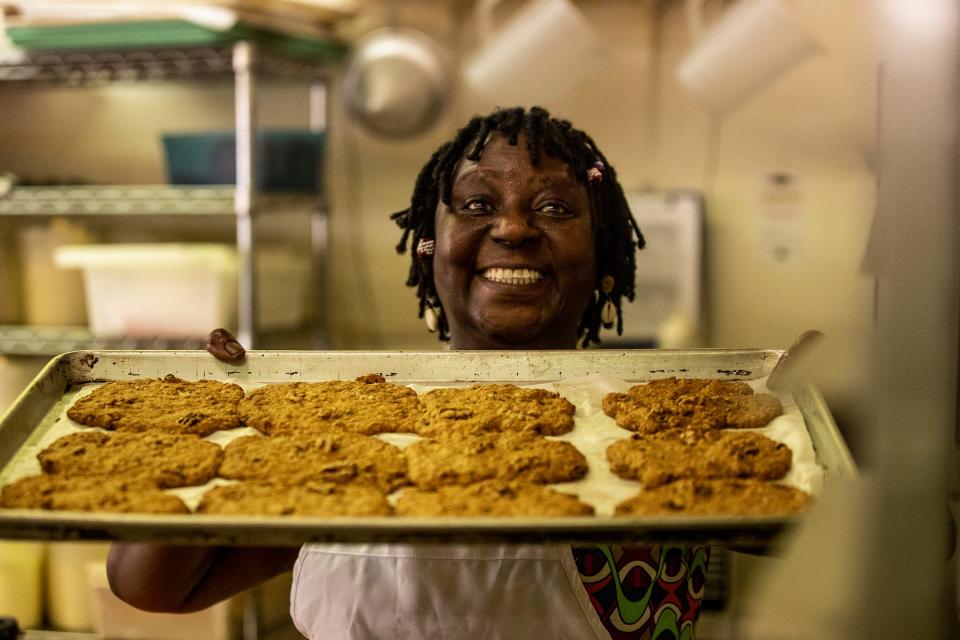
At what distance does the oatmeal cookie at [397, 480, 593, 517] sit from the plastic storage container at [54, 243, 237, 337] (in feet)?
6.01

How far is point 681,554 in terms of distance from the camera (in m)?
1.28

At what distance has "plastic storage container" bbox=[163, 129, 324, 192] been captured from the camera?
9.14 ft

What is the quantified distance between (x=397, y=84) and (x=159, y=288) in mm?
905

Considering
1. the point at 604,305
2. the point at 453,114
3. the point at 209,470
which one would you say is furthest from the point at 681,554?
the point at 453,114

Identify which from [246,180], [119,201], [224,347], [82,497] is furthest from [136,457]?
[119,201]

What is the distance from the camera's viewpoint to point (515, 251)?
1.30m

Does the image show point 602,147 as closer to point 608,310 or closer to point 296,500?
point 608,310

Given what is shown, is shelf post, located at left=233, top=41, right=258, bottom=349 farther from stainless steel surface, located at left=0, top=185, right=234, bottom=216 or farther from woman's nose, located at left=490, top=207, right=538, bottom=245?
woman's nose, located at left=490, top=207, right=538, bottom=245

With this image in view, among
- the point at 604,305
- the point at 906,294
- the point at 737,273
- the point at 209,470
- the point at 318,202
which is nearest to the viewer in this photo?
the point at 906,294

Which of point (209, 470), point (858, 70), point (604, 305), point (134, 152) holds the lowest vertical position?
point (209, 470)

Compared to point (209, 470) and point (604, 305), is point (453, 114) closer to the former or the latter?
point (604, 305)

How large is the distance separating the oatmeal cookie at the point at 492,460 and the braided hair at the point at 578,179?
0.37 meters

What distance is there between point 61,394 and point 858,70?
3.44 feet

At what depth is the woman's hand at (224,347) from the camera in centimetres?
130
